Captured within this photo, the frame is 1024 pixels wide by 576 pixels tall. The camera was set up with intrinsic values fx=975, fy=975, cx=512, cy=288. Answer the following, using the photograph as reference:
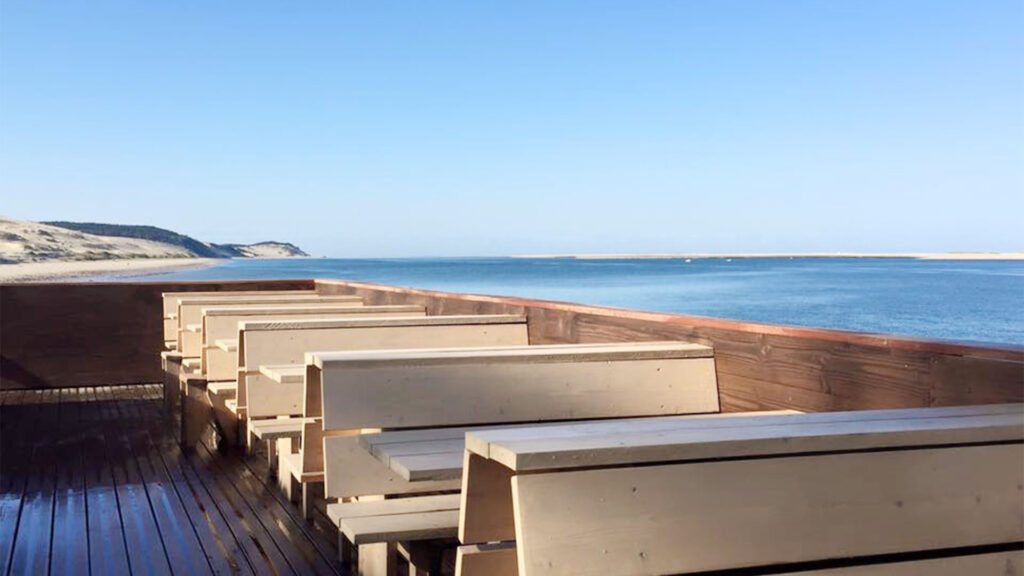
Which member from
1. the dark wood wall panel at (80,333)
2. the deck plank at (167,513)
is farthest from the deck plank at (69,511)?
the dark wood wall panel at (80,333)

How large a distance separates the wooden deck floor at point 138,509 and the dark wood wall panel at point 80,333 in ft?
5.62

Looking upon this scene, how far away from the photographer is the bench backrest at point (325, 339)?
402 centimetres

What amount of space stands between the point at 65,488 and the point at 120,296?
152 inches

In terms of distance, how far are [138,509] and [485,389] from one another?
1778mm

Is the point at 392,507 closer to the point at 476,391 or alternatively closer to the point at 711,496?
the point at 476,391

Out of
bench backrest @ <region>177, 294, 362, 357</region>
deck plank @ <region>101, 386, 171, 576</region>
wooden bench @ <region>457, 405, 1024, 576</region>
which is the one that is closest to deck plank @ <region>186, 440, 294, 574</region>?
deck plank @ <region>101, 386, 171, 576</region>

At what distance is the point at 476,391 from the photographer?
3.03m

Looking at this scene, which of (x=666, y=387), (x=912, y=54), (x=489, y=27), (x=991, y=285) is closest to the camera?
(x=666, y=387)

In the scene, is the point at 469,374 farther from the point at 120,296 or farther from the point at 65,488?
the point at 120,296

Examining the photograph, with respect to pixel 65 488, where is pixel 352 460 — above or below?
above

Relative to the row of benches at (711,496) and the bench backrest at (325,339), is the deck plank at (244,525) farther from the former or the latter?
the row of benches at (711,496)

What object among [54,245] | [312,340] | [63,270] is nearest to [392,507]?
[312,340]

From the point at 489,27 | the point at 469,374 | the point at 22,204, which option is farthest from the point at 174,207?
the point at 469,374

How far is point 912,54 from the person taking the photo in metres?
45.4
